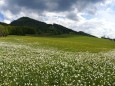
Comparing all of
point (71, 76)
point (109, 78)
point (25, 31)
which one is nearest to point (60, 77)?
point (71, 76)

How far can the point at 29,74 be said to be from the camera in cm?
1917

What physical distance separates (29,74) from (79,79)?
11.8 feet

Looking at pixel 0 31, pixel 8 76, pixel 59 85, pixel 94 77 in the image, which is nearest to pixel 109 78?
pixel 94 77

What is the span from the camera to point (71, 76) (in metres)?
18.3

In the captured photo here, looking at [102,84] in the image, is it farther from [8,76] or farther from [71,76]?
[8,76]

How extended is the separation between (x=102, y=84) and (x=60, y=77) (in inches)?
112

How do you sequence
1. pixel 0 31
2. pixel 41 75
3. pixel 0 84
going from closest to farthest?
pixel 0 84 → pixel 41 75 → pixel 0 31

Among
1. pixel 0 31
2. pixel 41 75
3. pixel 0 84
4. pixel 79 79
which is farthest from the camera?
pixel 0 31

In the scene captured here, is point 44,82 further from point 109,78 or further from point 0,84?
point 109,78

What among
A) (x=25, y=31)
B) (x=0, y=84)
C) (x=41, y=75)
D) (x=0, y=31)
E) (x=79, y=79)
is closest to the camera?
(x=0, y=84)

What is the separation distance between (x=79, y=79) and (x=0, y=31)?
122653 millimetres

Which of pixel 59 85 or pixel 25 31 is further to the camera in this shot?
pixel 25 31

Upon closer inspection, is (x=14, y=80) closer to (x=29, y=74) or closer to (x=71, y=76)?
(x=29, y=74)

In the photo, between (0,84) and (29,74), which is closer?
(0,84)
